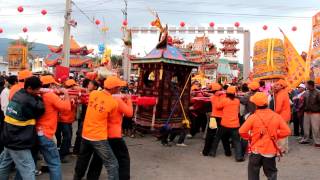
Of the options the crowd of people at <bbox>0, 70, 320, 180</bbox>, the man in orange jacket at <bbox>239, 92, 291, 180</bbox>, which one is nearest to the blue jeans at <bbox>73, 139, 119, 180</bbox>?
the crowd of people at <bbox>0, 70, 320, 180</bbox>

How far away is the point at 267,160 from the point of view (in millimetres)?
5395

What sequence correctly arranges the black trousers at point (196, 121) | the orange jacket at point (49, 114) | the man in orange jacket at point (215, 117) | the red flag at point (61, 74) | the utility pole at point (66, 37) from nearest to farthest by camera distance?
1. the orange jacket at point (49, 114)
2. the red flag at point (61, 74)
3. the man in orange jacket at point (215, 117)
4. the black trousers at point (196, 121)
5. the utility pole at point (66, 37)

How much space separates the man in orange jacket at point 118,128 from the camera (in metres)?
5.65

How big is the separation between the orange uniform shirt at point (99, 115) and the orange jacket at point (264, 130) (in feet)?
6.35

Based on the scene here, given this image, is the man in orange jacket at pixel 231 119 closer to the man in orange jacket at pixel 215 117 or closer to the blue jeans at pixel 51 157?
the man in orange jacket at pixel 215 117

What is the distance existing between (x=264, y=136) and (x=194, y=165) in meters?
2.87

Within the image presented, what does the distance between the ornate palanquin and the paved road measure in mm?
1082

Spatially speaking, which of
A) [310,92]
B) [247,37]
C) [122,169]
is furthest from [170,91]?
[247,37]

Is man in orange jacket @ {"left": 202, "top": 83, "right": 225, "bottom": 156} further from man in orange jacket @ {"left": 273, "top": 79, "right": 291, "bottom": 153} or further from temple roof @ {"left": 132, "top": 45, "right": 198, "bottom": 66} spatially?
temple roof @ {"left": 132, "top": 45, "right": 198, "bottom": 66}

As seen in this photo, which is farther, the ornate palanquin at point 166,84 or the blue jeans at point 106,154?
the ornate palanquin at point 166,84

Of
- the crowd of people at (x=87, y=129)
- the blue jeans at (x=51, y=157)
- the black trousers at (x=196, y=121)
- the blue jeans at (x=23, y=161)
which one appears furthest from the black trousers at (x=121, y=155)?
the black trousers at (x=196, y=121)

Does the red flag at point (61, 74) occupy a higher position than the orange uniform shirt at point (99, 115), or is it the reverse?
the red flag at point (61, 74)

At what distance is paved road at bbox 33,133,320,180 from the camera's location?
716 cm

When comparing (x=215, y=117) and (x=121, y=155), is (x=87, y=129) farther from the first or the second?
(x=215, y=117)
